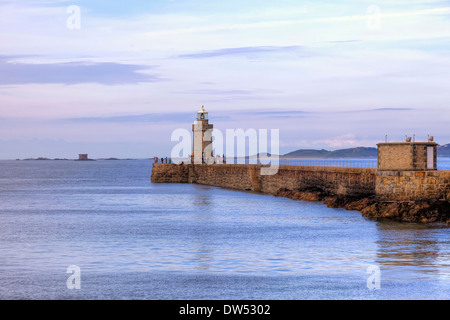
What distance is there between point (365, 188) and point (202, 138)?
3174cm

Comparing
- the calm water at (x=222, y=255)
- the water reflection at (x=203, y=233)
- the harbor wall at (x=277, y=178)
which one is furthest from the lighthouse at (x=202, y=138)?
the calm water at (x=222, y=255)

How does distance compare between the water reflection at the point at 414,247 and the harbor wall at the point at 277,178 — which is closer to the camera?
the water reflection at the point at 414,247

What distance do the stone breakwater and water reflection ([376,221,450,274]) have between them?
1810 mm

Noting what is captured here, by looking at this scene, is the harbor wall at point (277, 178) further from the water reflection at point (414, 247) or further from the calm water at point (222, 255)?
the water reflection at point (414, 247)

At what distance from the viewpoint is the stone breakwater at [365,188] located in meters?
28.8

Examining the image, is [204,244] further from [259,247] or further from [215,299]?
[215,299]

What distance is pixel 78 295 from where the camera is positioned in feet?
48.8

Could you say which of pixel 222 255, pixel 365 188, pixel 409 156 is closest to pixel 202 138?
pixel 365 188

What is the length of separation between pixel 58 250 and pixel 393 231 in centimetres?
1218

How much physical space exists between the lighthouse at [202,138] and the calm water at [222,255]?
2895cm

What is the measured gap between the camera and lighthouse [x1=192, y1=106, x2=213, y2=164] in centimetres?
6462

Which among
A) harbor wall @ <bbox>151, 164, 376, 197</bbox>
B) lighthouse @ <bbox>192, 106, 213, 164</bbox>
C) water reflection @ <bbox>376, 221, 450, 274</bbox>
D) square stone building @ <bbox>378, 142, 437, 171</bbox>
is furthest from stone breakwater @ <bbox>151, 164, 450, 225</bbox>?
lighthouse @ <bbox>192, 106, 213, 164</bbox>

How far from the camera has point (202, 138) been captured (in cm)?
6500

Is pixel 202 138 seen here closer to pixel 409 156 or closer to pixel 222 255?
pixel 409 156
